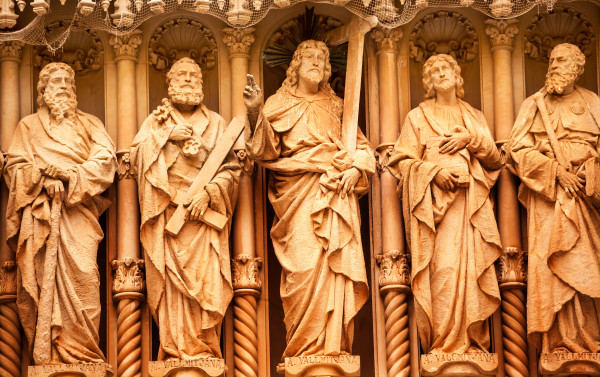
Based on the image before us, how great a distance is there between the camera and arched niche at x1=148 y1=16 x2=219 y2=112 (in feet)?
66.8

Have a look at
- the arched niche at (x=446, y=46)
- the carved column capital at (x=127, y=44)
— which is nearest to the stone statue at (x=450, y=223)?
the arched niche at (x=446, y=46)

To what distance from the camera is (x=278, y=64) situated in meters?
20.3

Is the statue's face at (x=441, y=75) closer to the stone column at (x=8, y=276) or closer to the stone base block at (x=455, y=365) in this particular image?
the stone base block at (x=455, y=365)

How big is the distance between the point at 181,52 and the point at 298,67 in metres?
1.20

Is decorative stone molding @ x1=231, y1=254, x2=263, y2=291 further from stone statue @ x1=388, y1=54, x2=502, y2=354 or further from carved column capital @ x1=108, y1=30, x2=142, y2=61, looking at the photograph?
carved column capital @ x1=108, y1=30, x2=142, y2=61

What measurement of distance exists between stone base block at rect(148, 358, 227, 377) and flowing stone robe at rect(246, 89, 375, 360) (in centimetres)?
60

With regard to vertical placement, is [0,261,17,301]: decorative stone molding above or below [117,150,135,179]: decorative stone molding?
below

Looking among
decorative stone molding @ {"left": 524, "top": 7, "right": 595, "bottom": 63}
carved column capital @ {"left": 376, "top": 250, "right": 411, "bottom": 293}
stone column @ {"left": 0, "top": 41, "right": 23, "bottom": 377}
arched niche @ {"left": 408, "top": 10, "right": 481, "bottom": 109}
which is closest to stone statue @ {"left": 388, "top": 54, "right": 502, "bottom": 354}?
carved column capital @ {"left": 376, "top": 250, "right": 411, "bottom": 293}

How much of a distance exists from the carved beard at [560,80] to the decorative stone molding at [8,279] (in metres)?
4.78

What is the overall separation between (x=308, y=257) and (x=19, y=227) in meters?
2.43

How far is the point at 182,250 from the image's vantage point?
19266mm

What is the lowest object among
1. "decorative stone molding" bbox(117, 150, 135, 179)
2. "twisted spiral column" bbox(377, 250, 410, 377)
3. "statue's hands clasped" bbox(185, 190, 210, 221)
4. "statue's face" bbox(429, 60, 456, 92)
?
"twisted spiral column" bbox(377, 250, 410, 377)

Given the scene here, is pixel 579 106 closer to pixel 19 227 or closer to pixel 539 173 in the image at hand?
pixel 539 173

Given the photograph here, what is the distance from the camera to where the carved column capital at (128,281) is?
1942 centimetres
